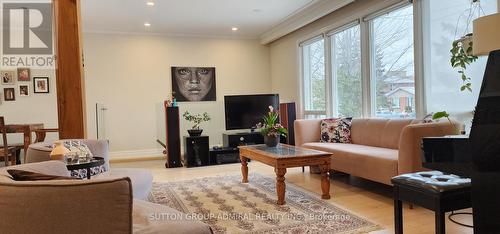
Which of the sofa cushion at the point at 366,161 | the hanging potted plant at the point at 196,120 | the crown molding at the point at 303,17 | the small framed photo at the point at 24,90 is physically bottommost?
the sofa cushion at the point at 366,161

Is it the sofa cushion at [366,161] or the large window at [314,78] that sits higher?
the large window at [314,78]

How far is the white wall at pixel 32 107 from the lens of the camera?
20.4 ft

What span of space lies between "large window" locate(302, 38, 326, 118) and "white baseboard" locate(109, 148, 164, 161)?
306 centimetres

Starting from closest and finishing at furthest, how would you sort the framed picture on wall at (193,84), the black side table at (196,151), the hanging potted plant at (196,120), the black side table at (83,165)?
the black side table at (83,165) → the black side table at (196,151) → the hanging potted plant at (196,120) → the framed picture on wall at (193,84)

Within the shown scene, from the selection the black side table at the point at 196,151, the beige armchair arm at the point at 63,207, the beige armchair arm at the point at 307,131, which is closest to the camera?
the beige armchair arm at the point at 63,207

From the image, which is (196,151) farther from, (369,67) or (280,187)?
(369,67)

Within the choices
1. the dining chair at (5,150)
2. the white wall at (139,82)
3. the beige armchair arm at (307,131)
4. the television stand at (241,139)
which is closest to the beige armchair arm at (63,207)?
the beige armchair arm at (307,131)

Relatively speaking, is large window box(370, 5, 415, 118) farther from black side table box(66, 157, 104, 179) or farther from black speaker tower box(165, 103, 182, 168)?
black side table box(66, 157, 104, 179)

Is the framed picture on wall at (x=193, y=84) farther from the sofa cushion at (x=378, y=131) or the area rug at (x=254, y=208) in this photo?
the sofa cushion at (x=378, y=131)

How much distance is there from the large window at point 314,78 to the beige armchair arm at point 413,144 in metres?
2.86

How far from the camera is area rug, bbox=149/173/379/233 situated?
2.69 m

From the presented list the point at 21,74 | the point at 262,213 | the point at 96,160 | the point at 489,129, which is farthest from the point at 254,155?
the point at 21,74

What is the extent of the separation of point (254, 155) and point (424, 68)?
218cm

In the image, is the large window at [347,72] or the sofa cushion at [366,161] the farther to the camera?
the large window at [347,72]
